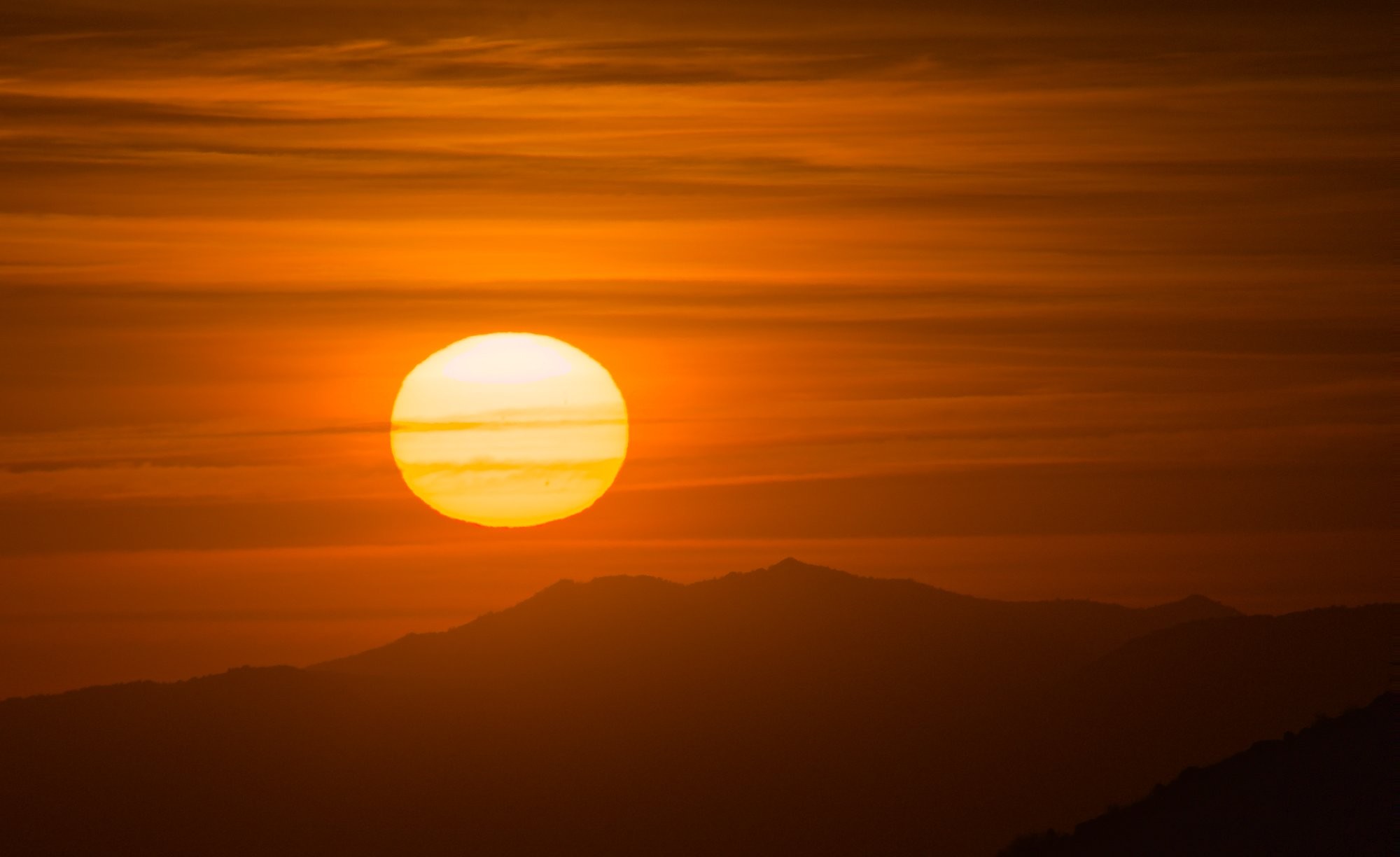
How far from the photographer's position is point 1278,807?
5141cm

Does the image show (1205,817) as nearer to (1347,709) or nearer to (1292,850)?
(1292,850)

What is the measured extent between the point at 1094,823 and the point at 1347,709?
923 centimetres

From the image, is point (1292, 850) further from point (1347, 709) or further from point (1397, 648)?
point (1347, 709)

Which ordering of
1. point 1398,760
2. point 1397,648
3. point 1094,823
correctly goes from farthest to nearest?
point 1094,823 → point 1398,760 → point 1397,648

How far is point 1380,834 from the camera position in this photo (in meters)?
47.9

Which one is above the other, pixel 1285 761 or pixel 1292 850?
pixel 1285 761

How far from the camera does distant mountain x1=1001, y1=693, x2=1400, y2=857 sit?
1933 inches

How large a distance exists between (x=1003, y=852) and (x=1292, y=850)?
36.4ft

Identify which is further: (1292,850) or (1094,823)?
(1094,823)

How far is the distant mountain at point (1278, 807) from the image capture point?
4909 centimetres

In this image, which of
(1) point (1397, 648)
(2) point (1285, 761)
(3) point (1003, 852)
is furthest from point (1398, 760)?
(3) point (1003, 852)

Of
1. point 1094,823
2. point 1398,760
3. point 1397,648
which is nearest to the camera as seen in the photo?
point 1397,648

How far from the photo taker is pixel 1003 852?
57750 mm

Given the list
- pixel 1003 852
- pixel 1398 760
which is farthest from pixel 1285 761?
pixel 1003 852
